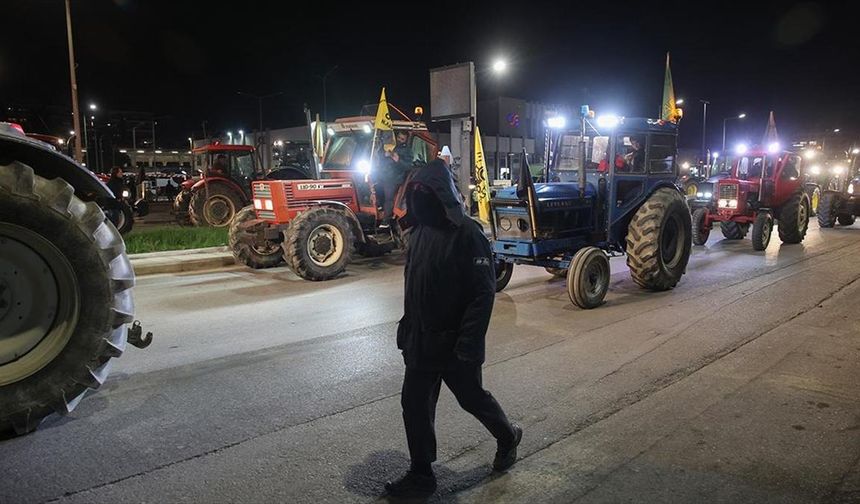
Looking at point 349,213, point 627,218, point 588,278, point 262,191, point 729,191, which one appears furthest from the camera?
point 729,191

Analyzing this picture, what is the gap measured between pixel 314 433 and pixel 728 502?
2.57 meters

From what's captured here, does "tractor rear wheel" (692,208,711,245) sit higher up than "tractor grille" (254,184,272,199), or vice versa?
"tractor grille" (254,184,272,199)

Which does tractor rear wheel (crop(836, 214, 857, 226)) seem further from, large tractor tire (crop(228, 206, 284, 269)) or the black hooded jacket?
the black hooded jacket

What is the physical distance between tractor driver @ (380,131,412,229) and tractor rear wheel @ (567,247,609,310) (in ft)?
14.3

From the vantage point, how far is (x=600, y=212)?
8.90 m

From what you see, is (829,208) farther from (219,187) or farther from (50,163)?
(50,163)

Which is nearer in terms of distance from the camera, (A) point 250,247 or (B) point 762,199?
(A) point 250,247

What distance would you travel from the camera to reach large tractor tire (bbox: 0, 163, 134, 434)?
395cm

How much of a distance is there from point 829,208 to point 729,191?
6.89 meters

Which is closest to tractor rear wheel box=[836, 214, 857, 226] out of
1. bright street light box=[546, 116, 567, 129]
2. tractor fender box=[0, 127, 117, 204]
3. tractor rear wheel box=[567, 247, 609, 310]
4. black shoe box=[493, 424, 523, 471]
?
bright street light box=[546, 116, 567, 129]

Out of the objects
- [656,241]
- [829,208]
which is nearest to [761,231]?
[656,241]

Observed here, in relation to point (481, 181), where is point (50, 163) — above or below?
above

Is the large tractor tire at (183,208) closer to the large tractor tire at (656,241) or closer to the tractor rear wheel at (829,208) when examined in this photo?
the large tractor tire at (656,241)

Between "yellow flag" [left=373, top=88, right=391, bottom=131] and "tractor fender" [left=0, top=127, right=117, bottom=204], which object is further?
"yellow flag" [left=373, top=88, right=391, bottom=131]
